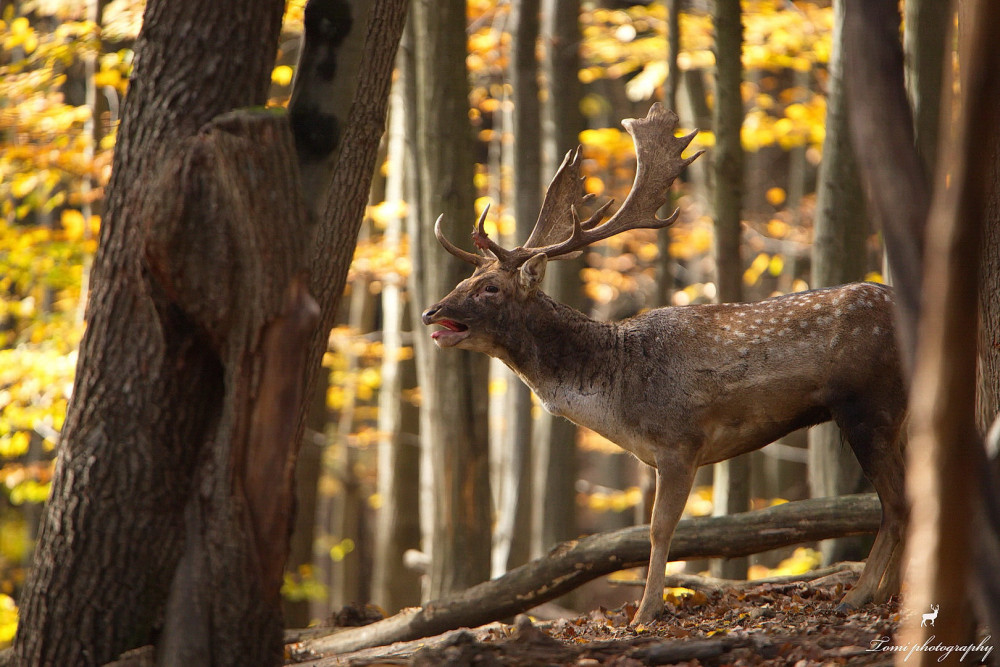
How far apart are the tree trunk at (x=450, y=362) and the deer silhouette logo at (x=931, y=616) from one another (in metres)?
5.53

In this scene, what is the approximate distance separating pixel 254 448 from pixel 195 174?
1.31 metres

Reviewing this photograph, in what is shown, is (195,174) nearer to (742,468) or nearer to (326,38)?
(326,38)

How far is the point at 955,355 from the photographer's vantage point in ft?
10.6

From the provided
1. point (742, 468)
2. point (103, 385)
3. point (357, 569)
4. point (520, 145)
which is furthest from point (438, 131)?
point (357, 569)

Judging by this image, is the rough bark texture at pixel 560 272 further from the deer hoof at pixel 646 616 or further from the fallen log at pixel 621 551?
the deer hoof at pixel 646 616

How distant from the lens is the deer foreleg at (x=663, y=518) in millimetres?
6332

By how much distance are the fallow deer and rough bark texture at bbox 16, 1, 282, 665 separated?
91.3 inches

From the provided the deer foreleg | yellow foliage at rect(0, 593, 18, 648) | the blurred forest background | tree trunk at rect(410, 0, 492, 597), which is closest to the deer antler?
tree trunk at rect(410, 0, 492, 597)

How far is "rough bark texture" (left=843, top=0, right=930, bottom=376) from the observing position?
11.6ft

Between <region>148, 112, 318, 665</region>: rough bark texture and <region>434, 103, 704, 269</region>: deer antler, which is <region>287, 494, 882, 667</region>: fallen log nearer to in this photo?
<region>434, 103, 704, 269</region>: deer antler

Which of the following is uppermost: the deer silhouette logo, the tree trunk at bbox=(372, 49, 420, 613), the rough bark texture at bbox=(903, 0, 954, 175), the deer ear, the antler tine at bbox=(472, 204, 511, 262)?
the rough bark texture at bbox=(903, 0, 954, 175)

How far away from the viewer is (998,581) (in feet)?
11.4

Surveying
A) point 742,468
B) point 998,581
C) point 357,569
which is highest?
point 998,581

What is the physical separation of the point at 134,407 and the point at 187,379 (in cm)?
28
